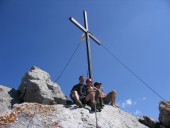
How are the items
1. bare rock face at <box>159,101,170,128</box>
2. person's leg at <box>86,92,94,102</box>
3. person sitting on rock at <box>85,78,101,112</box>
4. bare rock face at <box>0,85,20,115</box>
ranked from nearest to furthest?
bare rock face at <box>0,85,20,115</box> → person sitting on rock at <box>85,78,101,112</box> → person's leg at <box>86,92,94,102</box> → bare rock face at <box>159,101,170,128</box>

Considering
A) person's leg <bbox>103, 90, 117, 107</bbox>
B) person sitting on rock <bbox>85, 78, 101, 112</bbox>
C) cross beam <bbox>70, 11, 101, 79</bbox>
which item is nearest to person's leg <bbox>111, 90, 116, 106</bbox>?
person's leg <bbox>103, 90, 117, 107</bbox>

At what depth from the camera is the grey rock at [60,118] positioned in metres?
9.97

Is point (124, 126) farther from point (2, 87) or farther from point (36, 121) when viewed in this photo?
point (2, 87)

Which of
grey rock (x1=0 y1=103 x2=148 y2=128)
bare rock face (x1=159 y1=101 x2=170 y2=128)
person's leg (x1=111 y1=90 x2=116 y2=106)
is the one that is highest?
person's leg (x1=111 y1=90 x2=116 y2=106)

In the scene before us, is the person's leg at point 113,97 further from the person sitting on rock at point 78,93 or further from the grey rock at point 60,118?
the person sitting on rock at point 78,93

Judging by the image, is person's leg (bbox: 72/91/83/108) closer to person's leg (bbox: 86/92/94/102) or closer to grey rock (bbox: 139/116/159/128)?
person's leg (bbox: 86/92/94/102)

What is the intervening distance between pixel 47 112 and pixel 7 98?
98.5 inches

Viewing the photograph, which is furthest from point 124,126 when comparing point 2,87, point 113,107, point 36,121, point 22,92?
point 2,87

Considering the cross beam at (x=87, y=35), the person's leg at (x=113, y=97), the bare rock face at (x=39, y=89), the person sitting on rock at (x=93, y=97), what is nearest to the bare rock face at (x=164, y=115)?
the person's leg at (x=113, y=97)

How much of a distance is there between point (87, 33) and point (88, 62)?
1.96 m

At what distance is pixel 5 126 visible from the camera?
9500 millimetres

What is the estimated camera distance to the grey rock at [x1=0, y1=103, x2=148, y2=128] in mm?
9969

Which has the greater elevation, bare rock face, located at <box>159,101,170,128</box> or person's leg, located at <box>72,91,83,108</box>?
bare rock face, located at <box>159,101,170,128</box>

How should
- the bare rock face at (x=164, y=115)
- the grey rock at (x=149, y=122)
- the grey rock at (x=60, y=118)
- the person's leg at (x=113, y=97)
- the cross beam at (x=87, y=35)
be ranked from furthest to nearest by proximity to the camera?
the cross beam at (x=87, y=35), the person's leg at (x=113, y=97), the grey rock at (x=149, y=122), the bare rock face at (x=164, y=115), the grey rock at (x=60, y=118)
